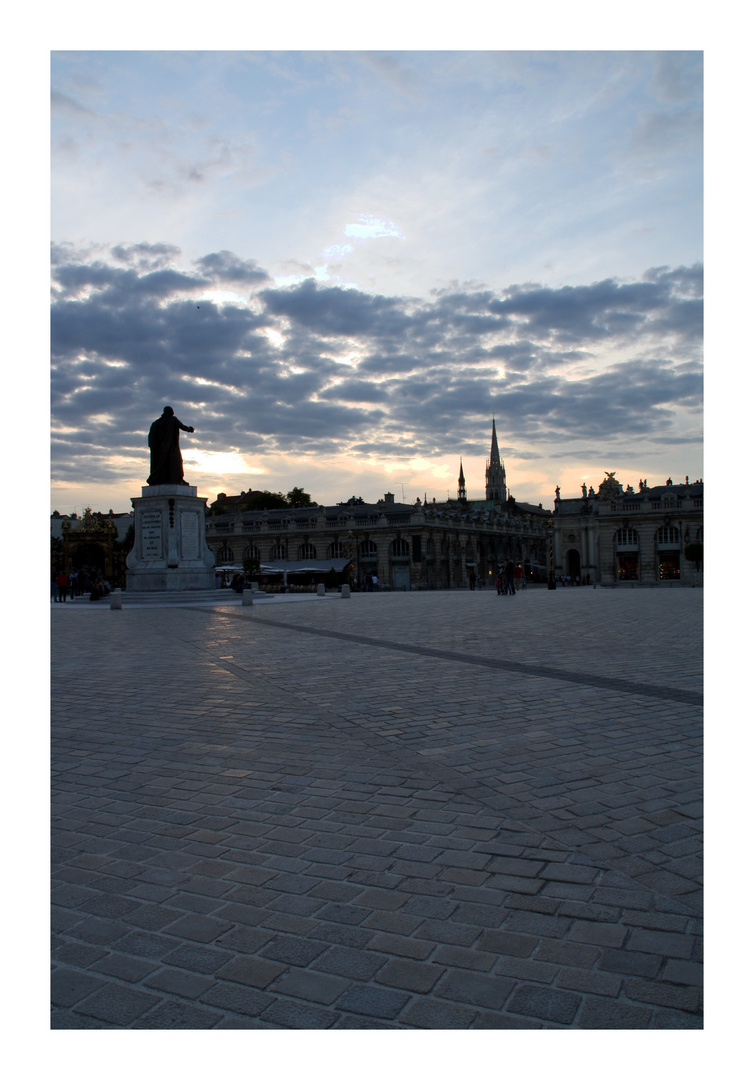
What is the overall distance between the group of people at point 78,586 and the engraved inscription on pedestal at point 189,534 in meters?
4.76

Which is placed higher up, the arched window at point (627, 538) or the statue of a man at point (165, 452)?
the statue of a man at point (165, 452)

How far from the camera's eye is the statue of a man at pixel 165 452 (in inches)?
1244

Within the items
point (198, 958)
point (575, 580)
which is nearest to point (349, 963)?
point (198, 958)

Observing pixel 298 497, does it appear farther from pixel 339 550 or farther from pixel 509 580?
pixel 509 580

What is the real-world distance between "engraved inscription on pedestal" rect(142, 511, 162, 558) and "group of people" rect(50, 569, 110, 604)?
3374mm

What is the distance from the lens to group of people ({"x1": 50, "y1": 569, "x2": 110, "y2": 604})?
108ft

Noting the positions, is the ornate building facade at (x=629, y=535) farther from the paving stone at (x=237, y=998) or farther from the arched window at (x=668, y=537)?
the paving stone at (x=237, y=998)

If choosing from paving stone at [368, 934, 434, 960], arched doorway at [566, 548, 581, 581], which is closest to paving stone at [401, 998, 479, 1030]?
paving stone at [368, 934, 434, 960]

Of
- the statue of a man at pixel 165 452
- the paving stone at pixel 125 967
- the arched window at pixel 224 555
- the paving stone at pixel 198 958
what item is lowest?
the paving stone at pixel 125 967

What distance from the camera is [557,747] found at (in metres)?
5.55

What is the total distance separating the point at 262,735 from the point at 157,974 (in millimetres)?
3519

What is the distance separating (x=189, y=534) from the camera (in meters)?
31.4

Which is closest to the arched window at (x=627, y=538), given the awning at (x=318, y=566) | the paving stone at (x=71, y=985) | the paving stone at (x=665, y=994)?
the awning at (x=318, y=566)

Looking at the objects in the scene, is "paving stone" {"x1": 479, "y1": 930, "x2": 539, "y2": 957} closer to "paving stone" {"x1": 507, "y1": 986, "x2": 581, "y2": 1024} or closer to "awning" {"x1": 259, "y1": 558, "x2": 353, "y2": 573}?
"paving stone" {"x1": 507, "y1": 986, "x2": 581, "y2": 1024}
